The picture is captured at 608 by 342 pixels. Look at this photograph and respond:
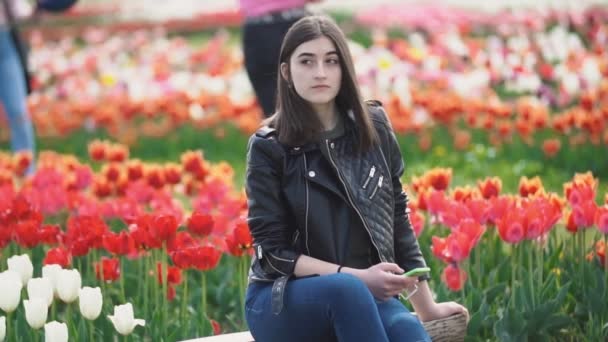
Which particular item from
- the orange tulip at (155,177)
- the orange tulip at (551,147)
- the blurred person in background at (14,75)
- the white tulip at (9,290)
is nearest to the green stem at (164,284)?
the white tulip at (9,290)

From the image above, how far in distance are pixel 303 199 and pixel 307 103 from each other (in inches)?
9.6

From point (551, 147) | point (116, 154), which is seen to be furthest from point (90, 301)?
point (551, 147)

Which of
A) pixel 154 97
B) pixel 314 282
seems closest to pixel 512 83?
pixel 154 97

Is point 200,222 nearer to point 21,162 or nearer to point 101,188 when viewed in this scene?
point 101,188

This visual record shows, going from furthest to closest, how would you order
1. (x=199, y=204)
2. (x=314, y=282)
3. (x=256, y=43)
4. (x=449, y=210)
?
(x=256, y=43) → (x=199, y=204) → (x=449, y=210) → (x=314, y=282)

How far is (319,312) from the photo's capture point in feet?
8.91

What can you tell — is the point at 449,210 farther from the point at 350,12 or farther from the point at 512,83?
the point at 350,12

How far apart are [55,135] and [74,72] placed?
190 centimetres

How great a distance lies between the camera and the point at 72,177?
5070mm

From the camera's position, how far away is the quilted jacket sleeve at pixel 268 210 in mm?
2820

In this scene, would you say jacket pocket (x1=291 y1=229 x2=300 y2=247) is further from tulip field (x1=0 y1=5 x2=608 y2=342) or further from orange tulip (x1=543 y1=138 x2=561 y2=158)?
orange tulip (x1=543 y1=138 x2=561 y2=158)

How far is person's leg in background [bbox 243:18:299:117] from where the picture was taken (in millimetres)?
4898

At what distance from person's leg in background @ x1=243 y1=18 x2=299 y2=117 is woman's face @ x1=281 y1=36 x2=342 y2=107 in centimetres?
195

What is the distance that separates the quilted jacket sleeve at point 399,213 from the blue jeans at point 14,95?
3594 millimetres
